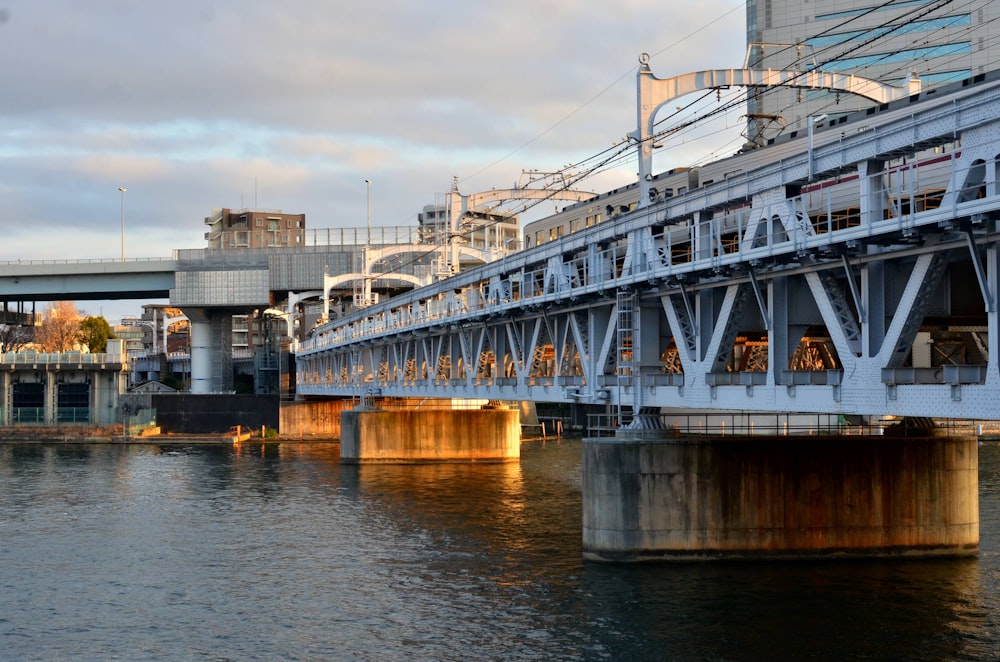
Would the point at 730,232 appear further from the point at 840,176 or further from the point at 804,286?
the point at 840,176

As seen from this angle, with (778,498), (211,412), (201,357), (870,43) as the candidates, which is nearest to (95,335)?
(201,357)

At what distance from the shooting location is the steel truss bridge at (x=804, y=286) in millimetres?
24125

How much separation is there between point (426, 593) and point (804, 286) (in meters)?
15.0

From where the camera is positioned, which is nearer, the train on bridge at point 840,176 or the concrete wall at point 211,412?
the train on bridge at point 840,176

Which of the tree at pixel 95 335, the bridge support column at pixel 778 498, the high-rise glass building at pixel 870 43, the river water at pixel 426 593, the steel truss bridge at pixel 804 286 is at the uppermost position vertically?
the high-rise glass building at pixel 870 43

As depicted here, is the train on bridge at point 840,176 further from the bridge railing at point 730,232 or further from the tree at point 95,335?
the tree at point 95,335

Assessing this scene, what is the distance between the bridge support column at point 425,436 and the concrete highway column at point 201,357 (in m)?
55.3

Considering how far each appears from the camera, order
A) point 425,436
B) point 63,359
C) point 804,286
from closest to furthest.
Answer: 1. point 804,286
2. point 425,436
3. point 63,359

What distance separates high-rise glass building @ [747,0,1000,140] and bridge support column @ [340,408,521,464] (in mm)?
28059

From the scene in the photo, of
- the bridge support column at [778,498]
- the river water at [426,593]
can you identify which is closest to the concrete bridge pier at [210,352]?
the river water at [426,593]

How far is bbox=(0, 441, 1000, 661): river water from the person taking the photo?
3000 centimetres

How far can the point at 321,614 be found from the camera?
3406cm

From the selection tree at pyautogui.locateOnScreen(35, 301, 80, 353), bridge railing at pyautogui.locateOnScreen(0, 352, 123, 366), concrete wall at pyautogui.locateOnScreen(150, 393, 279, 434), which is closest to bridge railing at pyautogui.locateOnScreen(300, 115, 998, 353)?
concrete wall at pyautogui.locateOnScreen(150, 393, 279, 434)

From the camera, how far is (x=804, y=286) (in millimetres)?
30484
